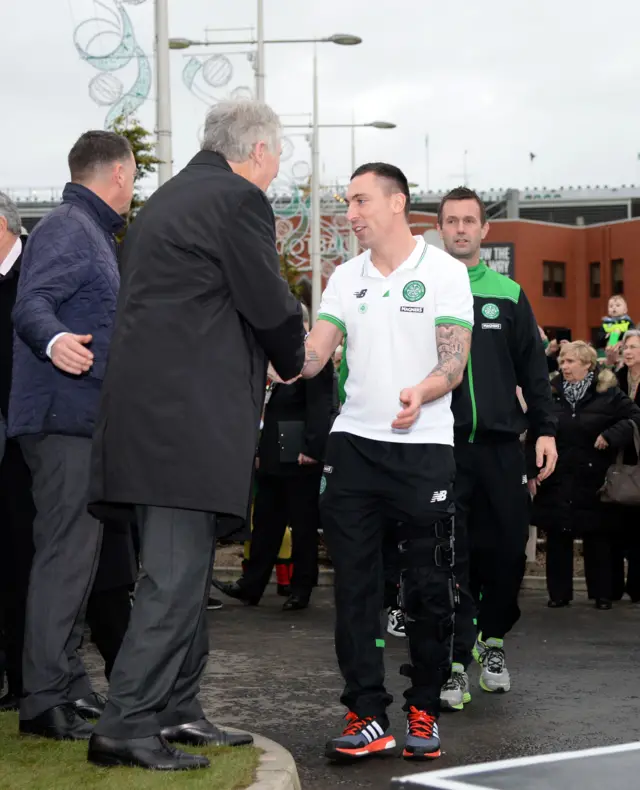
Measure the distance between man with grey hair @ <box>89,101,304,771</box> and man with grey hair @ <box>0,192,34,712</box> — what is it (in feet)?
4.07

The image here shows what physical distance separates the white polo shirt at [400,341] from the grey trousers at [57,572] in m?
1.16

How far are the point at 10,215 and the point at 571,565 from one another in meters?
6.43

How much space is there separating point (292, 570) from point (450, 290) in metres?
6.00

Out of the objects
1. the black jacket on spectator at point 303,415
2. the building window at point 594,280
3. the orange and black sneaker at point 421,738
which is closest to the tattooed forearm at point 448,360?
the orange and black sneaker at point 421,738

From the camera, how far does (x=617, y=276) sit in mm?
71188

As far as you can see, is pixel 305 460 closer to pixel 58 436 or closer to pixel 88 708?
pixel 88 708

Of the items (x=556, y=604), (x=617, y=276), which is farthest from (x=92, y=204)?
(x=617, y=276)

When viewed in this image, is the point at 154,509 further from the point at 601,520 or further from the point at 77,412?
the point at 601,520

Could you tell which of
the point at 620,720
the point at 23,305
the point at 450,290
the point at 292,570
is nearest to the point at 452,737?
the point at 620,720

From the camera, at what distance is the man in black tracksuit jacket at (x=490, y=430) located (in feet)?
22.9

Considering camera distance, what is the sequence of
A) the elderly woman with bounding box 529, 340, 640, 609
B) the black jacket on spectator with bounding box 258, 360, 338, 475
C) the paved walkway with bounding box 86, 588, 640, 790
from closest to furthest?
1. the paved walkway with bounding box 86, 588, 640, 790
2. the black jacket on spectator with bounding box 258, 360, 338, 475
3. the elderly woman with bounding box 529, 340, 640, 609

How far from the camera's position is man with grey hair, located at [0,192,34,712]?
20.7 feet

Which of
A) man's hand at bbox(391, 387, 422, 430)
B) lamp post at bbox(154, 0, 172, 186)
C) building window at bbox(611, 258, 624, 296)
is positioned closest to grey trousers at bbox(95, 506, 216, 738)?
man's hand at bbox(391, 387, 422, 430)

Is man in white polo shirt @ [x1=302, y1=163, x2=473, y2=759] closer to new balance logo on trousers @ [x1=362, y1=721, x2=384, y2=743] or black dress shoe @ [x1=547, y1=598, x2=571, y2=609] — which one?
new balance logo on trousers @ [x1=362, y1=721, x2=384, y2=743]
